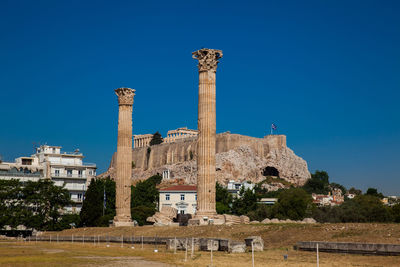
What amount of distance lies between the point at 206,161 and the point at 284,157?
133 m

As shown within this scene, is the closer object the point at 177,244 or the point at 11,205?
the point at 177,244

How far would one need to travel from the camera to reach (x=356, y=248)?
19.0 metres

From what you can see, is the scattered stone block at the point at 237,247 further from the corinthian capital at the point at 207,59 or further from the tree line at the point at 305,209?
the tree line at the point at 305,209

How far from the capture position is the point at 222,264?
17.7 meters

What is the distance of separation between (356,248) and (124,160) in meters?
30.3

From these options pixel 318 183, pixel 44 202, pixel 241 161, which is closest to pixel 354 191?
pixel 318 183

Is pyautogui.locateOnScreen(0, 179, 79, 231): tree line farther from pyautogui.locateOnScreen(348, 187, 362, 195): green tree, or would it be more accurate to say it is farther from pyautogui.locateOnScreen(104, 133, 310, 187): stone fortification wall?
pyautogui.locateOnScreen(348, 187, 362, 195): green tree

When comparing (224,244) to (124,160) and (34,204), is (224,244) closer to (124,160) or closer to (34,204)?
(124,160)

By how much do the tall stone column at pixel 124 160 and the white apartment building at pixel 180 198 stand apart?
1745 inches

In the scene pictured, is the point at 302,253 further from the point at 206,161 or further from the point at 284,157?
the point at 284,157

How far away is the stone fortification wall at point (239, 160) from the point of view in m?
160

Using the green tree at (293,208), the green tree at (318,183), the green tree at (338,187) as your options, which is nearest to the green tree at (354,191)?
the green tree at (338,187)

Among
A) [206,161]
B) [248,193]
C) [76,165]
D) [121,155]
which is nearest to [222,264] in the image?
[206,161]

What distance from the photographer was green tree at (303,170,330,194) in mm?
163500
